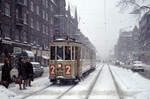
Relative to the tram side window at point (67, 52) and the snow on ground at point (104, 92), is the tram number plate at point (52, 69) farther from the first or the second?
the snow on ground at point (104, 92)

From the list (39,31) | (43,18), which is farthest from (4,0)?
(43,18)

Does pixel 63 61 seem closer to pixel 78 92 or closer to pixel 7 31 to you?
pixel 78 92

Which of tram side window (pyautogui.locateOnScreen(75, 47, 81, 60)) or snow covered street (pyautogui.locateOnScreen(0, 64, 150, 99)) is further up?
tram side window (pyautogui.locateOnScreen(75, 47, 81, 60))

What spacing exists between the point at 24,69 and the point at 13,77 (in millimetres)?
2898

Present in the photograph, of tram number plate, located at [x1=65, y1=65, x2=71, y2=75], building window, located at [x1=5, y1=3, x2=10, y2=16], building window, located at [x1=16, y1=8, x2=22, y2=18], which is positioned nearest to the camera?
tram number plate, located at [x1=65, y1=65, x2=71, y2=75]

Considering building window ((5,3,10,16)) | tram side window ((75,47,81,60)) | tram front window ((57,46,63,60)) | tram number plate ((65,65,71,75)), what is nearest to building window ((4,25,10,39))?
building window ((5,3,10,16))

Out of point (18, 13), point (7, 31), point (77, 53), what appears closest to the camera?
point (77, 53)

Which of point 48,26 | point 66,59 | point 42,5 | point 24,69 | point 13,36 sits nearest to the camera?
point 24,69

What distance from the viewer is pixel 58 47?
18609mm

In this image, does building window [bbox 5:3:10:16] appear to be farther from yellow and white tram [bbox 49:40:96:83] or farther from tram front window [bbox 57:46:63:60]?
tram front window [bbox 57:46:63:60]

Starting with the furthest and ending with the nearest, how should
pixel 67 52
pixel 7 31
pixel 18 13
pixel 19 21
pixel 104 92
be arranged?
pixel 18 13 < pixel 19 21 < pixel 7 31 < pixel 67 52 < pixel 104 92

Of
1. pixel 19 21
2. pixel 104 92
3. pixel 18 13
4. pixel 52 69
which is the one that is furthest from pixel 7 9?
pixel 104 92

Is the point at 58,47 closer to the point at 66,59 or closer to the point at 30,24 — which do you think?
the point at 66,59

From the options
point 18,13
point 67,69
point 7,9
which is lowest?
point 67,69
